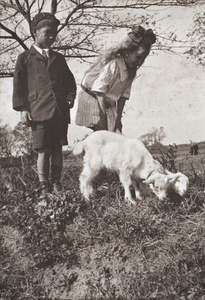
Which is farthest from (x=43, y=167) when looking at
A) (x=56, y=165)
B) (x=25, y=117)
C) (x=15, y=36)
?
(x=15, y=36)

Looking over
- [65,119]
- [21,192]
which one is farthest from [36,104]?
[21,192]

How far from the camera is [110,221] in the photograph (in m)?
3.98

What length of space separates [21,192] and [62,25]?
2.07 m

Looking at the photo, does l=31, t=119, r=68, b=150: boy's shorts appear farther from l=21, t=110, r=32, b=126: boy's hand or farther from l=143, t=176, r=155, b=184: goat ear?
l=143, t=176, r=155, b=184: goat ear

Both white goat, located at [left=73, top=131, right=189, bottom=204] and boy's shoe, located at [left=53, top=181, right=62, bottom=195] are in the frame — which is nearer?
white goat, located at [left=73, top=131, right=189, bottom=204]

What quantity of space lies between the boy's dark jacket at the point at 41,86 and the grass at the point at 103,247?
83 centimetres

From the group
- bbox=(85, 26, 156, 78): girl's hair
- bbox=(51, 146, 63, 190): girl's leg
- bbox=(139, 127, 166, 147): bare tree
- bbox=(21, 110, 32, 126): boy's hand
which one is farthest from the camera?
bbox=(139, 127, 166, 147): bare tree

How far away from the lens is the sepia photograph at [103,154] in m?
3.71

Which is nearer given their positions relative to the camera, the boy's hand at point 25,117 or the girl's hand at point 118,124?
the boy's hand at point 25,117

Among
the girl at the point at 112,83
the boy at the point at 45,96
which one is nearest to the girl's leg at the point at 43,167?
the boy at the point at 45,96

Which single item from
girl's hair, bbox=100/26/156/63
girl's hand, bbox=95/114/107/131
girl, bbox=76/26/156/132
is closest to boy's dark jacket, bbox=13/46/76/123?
girl, bbox=76/26/156/132

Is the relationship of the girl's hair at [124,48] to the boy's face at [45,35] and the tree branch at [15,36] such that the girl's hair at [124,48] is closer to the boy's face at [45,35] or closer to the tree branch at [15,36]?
the boy's face at [45,35]

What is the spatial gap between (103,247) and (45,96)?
1623mm

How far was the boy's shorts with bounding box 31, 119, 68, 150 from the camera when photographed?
4402 mm
